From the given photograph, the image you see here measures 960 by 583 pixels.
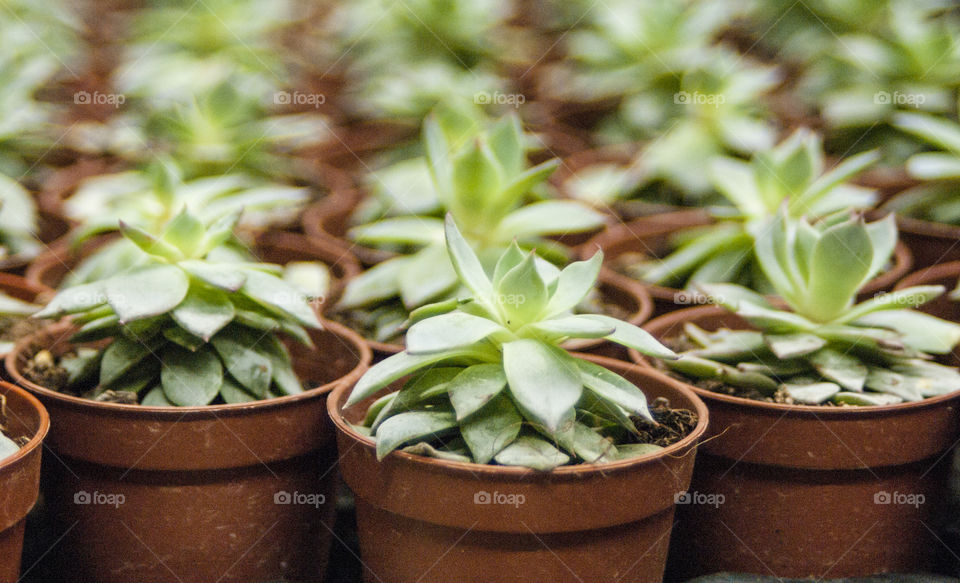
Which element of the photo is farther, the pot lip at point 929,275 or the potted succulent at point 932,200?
the potted succulent at point 932,200

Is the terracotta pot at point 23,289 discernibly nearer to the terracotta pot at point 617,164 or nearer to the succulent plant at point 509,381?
the succulent plant at point 509,381

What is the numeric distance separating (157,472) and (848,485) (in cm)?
84

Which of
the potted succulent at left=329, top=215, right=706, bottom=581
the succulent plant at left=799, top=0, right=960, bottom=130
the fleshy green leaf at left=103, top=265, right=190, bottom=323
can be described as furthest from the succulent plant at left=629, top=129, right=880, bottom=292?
the fleshy green leaf at left=103, top=265, right=190, bottom=323

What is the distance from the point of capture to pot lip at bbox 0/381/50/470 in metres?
0.96

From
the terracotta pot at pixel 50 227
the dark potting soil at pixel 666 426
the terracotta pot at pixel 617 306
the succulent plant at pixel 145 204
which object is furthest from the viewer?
the terracotta pot at pixel 50 227

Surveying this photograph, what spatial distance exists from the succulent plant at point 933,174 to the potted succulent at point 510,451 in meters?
0.98

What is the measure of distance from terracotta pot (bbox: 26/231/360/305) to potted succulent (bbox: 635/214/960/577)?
69 centimetres

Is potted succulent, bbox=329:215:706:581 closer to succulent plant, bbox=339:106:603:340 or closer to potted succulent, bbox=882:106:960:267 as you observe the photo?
succulent plant, bbox=339:106:603:340

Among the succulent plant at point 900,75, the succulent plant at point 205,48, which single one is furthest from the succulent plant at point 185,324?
the succulent plant at point 900,75

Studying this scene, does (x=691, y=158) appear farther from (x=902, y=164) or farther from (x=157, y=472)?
(x=157, y=472)

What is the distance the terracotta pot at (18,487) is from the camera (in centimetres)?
96

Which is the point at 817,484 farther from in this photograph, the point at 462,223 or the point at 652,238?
the point at 652,238

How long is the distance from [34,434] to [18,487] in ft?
0.44

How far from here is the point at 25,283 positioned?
5.10 ft
